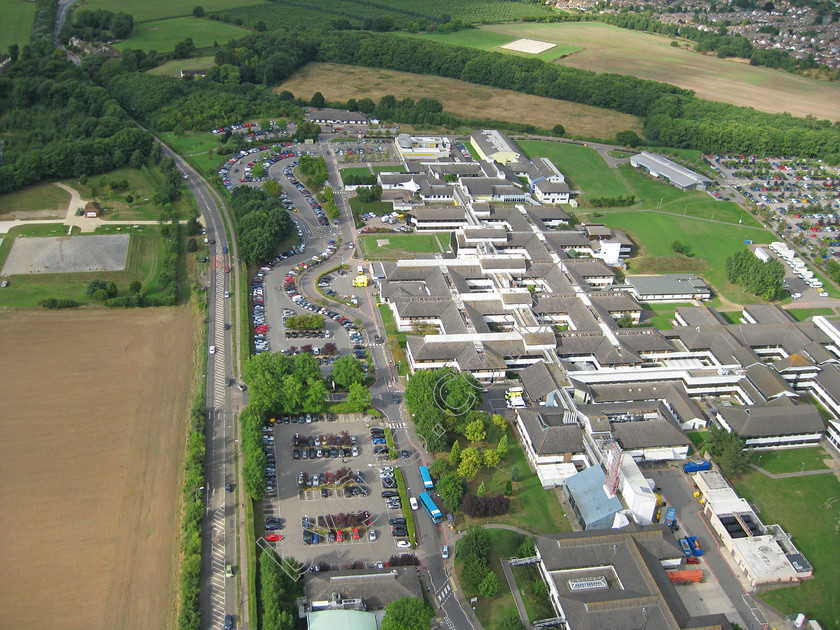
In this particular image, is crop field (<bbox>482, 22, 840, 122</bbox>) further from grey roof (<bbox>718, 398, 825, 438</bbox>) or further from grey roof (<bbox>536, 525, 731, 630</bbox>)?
grey roof (<bbox>536, 525, 731, 630</bbox>)

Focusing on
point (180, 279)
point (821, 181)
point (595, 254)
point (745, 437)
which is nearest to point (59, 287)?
point (180, 279)

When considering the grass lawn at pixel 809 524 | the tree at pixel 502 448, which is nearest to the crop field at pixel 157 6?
the tree at pixel 502 448

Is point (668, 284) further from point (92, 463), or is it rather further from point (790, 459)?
point (92, 463)

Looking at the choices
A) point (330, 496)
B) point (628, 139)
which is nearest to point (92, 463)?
point (330, 496)

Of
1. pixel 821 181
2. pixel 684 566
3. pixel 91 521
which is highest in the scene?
pixel 821 181

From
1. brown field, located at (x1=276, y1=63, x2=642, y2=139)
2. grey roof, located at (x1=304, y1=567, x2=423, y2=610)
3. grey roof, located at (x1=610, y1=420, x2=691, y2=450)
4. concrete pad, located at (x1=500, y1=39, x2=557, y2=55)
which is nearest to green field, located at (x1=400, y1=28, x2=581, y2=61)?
concrete pad, located at (x1=500, y1=39, x2=557, y2=55)

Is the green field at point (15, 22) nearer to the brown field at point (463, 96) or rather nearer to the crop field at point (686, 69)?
the brown field at point (463, 96)

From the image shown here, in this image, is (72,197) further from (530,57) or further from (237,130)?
(530,57)
